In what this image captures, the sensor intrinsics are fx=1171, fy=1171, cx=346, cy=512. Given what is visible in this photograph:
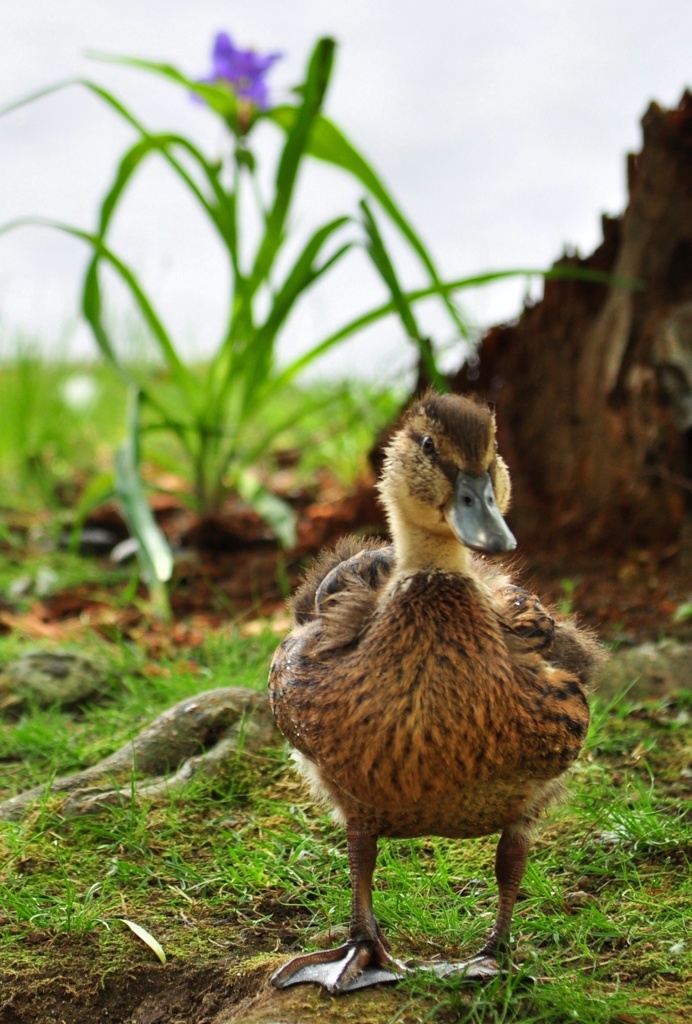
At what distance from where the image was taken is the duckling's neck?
253 centimetres

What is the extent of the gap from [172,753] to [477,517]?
1543 millimetres

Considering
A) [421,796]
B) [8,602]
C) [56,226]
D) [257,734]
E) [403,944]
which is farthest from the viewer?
[8,602]

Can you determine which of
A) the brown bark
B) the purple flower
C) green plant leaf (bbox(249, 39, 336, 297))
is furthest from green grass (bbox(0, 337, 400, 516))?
the purple flower

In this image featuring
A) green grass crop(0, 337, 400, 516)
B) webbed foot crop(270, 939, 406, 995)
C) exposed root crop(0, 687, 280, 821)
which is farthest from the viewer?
green grass crop(0, 337, 400, 516)

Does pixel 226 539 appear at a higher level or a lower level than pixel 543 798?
higher

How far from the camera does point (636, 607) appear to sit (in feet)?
14.9

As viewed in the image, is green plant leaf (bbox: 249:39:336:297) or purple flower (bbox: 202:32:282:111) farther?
purple flower (bbox: 202:32:282:111)

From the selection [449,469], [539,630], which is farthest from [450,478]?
[539,630]

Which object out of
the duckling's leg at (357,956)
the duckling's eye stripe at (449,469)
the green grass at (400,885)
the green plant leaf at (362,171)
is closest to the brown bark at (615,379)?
the green plant leaf at (362,171)

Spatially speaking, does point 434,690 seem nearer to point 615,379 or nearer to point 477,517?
point 477,517

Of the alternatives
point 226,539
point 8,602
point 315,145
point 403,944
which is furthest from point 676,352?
point 8,602

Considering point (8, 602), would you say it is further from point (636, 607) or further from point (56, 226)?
point (636, 607)

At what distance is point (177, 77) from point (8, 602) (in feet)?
8.21

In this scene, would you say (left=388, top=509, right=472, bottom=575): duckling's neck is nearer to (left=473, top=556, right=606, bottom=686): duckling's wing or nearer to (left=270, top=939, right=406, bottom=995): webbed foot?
(left=473, top=556, right=606, bottom=686): duckling's wing
